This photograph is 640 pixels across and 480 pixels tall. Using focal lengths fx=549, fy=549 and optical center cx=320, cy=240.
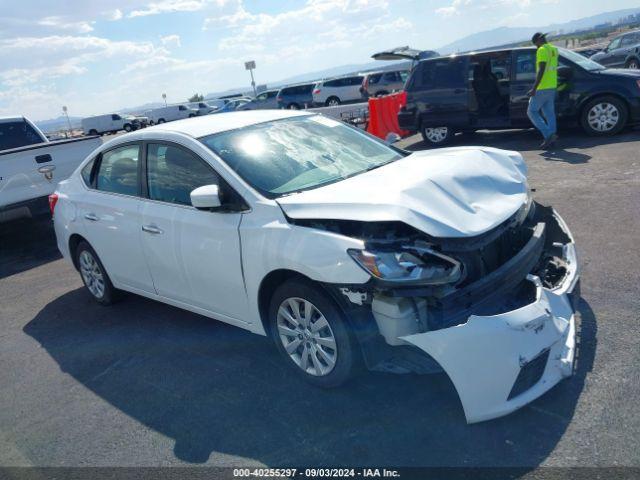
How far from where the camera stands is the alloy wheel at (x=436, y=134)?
37.7 ft

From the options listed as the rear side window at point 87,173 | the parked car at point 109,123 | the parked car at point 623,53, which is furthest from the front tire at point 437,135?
the parked car at point 109,123

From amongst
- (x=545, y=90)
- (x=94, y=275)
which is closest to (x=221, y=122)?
(x=94, y=275)

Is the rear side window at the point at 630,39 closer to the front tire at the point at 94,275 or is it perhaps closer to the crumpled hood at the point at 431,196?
the crumpled hood at the point at 431,196

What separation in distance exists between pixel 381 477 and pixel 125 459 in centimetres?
151

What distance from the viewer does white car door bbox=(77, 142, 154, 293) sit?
461 cm

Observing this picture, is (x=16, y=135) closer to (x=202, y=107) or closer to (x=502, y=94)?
(x=502, y=94)

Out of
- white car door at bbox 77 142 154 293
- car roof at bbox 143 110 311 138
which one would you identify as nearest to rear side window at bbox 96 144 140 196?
white car door at bbox 77 142 154 293

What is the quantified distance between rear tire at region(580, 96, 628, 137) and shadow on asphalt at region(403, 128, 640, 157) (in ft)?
0.52

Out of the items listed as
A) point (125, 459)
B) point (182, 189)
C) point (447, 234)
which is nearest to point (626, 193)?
point (447, 234)

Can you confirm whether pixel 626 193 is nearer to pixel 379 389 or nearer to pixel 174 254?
pixel 379 389

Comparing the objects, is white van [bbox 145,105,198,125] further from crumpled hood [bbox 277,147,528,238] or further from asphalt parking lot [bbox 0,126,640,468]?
crumpled hood [bbox 277,147,528,238]

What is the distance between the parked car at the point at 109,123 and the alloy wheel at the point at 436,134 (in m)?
40.9

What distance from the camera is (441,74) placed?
435 inches

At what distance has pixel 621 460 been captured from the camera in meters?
2.62
